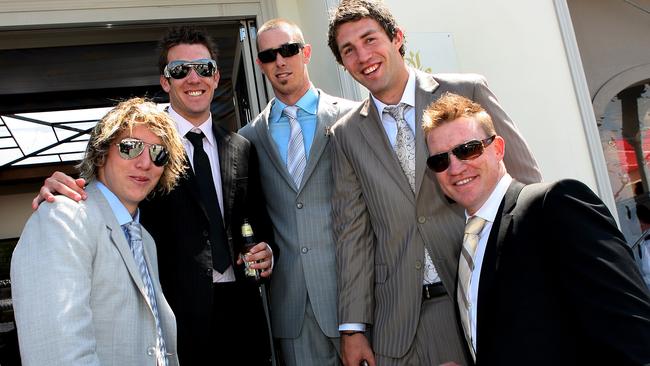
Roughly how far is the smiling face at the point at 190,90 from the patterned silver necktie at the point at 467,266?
1490 millimetres

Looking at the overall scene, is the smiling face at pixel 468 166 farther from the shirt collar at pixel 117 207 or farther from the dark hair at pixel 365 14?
the shirt collar at pixel 117 207

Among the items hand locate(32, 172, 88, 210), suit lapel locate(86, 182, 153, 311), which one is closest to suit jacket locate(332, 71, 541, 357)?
suit lapel locate(86, 182, 153, 311)

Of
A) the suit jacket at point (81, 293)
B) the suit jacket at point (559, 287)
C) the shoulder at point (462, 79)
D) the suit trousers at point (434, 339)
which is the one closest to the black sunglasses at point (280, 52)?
the shoulder at point (462, 79)

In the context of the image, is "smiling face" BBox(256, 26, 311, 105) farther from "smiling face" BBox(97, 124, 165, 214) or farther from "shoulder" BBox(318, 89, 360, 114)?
"smiling face" BBox(97, 124, 165, 214)

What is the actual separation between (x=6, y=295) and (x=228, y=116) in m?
4.14

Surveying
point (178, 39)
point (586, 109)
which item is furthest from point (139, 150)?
point (586, 109)

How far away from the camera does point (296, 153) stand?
2.91 metres

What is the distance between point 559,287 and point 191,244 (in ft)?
5.04

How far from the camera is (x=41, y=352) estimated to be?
5.35 feet

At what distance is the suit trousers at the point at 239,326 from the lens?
2561 mm

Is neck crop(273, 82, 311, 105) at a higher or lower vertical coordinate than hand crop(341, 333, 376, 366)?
higher

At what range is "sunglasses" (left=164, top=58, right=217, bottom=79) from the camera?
2894mm

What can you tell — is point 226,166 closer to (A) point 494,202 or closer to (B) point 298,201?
(B) point 298,201

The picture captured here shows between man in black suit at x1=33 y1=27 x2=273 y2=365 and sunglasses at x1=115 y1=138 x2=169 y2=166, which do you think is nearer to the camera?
sunglasses at x1=115 y1=138 x2=169 y2=166
